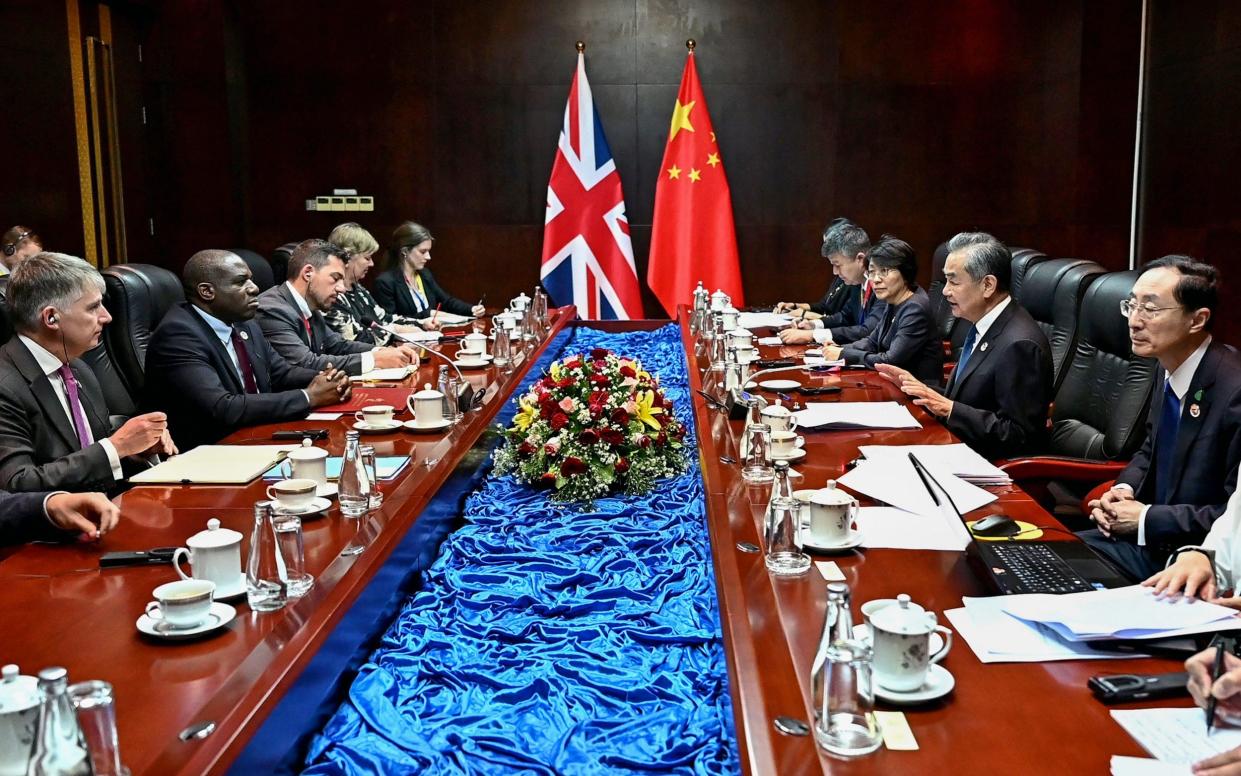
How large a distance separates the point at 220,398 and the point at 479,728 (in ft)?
5.76

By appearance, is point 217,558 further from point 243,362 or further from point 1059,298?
point 1059,298

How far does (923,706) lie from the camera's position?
138 cm

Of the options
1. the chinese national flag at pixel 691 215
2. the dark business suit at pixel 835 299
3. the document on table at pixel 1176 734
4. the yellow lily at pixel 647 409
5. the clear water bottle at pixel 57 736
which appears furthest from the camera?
the chinese national flag at pixel 691 215

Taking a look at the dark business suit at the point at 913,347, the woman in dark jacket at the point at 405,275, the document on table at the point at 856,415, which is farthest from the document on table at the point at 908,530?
the woman in dark jacket at the point at 405,275

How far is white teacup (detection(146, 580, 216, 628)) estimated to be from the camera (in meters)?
1.65

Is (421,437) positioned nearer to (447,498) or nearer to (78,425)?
(447,498)

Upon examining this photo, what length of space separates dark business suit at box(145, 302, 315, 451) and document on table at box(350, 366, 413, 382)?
0.52m

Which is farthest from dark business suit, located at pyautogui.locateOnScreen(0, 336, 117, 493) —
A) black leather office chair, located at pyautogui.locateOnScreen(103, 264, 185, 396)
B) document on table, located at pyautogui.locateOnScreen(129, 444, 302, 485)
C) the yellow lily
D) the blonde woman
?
the blonde woman

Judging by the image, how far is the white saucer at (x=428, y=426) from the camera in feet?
10.2

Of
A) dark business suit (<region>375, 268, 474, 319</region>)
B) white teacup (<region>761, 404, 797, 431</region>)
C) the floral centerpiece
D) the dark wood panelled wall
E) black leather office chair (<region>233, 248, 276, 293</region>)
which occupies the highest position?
the dark wood panelled wall

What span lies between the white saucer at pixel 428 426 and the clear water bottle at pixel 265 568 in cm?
131

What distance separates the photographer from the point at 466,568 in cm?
265

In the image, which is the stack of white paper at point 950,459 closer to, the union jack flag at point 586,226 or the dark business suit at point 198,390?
the dark business suit at point 198,390

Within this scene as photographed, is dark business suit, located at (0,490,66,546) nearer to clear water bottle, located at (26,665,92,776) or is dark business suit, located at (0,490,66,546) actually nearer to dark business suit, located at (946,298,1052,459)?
clear water bottle, located at (26,665,92,776)
